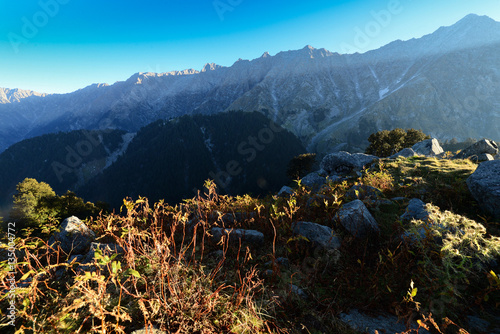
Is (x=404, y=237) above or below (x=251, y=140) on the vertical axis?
above

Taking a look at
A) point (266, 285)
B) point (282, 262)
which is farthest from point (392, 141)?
point (266, 285)

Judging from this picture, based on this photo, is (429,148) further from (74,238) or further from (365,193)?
(74,238)

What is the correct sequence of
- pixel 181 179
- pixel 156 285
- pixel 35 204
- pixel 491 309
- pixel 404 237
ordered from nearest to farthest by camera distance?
1. pixel 156 285
2. pixel 491 309
3. pixel 404 237
4. pixel 35 204
5. pixel 181 179

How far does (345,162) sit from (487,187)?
10.9m

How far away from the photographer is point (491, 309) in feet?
9.60

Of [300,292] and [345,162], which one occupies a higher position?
[300,292]

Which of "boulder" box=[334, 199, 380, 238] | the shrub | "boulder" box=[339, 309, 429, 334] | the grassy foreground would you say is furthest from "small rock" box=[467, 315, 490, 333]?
the shrub

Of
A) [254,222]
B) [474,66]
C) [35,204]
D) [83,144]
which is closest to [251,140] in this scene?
[35,204]

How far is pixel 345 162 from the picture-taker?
16.0 metres

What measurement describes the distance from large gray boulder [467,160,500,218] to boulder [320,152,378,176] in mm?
9050

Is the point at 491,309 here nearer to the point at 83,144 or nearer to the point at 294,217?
the point at 294,217

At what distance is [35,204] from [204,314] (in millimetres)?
49747

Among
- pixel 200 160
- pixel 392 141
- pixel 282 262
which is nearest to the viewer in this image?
pixel 282 262

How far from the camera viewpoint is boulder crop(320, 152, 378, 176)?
15.4 meters
